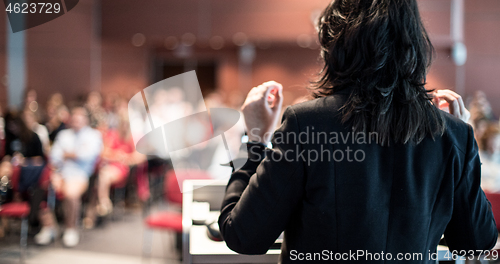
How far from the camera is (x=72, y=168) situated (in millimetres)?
3959

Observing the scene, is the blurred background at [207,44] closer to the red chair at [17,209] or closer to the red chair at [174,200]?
the red chair at [174,200]

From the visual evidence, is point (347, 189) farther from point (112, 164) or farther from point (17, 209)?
point (112, 164)

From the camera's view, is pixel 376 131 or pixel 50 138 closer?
pixel 376 131

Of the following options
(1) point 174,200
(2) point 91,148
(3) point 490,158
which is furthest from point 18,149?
(3) point 490,158

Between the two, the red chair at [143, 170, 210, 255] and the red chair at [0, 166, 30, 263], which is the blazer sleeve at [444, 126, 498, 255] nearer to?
the red chair at [143, 170, 210, 255]

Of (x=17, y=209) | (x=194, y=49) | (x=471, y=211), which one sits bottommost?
(x=17, y=209)

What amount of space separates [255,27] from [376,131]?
303 inches

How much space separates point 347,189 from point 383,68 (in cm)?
27

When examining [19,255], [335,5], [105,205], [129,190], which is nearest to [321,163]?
[335,5]

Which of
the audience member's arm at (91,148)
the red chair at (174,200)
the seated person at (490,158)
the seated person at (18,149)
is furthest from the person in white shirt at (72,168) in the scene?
the seated person at (490,158)

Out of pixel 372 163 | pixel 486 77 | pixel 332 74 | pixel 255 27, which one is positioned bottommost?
pixel 372 163

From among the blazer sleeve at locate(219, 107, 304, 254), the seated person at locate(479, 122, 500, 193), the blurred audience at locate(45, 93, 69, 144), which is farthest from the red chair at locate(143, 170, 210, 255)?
the seated person at locate(479, 122, 500, 193)

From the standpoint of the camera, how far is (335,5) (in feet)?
2.68

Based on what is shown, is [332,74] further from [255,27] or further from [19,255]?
[255,27]
